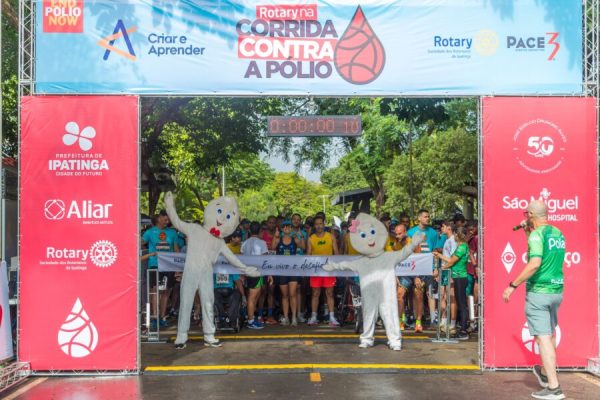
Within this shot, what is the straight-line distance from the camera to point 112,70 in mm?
8273

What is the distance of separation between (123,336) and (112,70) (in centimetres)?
322

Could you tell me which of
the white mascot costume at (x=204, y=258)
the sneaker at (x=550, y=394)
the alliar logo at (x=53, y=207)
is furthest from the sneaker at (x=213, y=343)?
the sneaker at (x=550, y=394)

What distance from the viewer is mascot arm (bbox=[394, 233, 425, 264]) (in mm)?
9344

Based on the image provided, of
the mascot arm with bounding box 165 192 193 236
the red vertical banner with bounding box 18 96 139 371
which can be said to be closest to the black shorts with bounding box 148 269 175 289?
the mascot arm with bounding box 165 192 193 236

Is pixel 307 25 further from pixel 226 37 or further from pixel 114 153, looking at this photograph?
pixel 114 153

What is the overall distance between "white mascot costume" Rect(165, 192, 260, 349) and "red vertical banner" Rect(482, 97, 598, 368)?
3686mm

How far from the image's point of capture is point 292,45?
842 centimetres

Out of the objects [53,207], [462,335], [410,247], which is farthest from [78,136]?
[462,335]

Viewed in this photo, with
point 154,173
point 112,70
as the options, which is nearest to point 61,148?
point 112,70

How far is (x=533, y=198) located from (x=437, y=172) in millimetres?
24623

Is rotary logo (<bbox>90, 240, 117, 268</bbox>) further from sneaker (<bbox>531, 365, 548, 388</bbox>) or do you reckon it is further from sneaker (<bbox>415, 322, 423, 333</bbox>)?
sneaker (<bbox>415, 322, 423, 333</bbox>)

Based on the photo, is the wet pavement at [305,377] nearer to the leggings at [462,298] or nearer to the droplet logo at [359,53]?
the leggings at [462,298]

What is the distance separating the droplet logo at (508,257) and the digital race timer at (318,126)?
2.44 metres

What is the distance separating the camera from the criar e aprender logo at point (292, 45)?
8.41 metres
